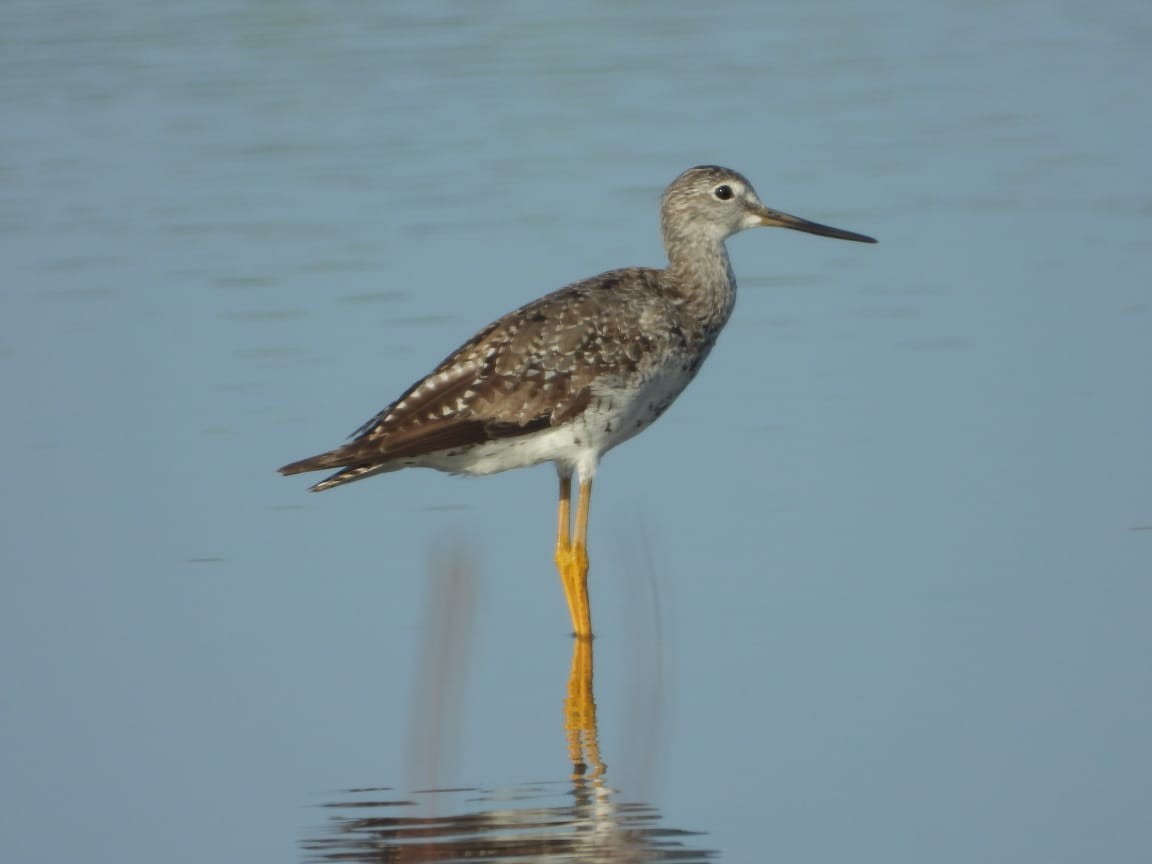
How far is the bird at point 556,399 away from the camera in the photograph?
31.1ft

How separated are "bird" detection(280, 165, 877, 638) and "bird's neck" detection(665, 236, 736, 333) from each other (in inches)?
7.4

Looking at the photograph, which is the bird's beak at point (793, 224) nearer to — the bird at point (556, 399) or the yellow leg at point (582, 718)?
the bird at point (556, 399)

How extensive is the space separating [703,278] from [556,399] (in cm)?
133

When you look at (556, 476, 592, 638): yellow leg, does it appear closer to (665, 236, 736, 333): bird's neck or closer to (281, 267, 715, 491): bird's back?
(281, 267, 715, 491): bird's back

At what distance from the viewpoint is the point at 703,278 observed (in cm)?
1055

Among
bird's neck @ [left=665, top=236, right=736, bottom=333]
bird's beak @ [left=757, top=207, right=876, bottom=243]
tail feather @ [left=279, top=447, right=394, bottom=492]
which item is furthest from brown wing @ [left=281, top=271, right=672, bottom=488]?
bird's beak @ [left=757, top=207, right=876, bottom=243]

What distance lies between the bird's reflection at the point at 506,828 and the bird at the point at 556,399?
1895mm

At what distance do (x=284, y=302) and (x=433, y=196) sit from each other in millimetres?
2432

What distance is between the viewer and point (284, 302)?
1361 centimetres

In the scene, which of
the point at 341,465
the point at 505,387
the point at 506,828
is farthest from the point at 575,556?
the point at 506,828

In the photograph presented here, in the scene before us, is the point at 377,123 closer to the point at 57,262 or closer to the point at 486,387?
the point at 57,262

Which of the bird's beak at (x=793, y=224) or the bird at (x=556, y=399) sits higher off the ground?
the bird's beak at (x=793, y=224)

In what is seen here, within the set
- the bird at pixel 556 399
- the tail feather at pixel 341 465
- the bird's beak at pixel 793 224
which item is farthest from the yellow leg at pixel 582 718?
the bird's beak at pixel 793 224

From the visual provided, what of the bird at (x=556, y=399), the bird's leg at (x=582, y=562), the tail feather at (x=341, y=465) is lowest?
the bird's leg at (x=582, y=562)
